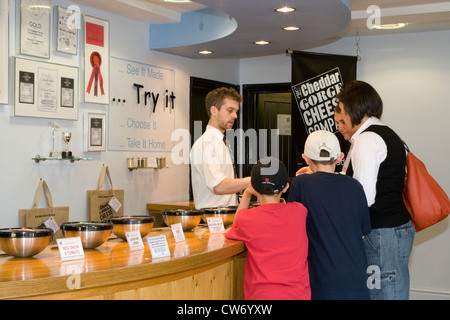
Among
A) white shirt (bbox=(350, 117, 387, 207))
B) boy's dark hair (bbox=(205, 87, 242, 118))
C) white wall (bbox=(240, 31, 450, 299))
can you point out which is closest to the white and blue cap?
white shirt (bbox=(350, 117, 387, 207))

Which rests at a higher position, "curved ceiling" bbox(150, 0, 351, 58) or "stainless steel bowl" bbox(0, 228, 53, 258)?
"curved ceiling" bbox(150, 0, 351, 58)

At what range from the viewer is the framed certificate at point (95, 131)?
15.3ft

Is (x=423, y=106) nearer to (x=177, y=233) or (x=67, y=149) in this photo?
(x=67, y=149)

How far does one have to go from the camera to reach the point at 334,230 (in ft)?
8.19

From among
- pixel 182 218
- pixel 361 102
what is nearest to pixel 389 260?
pixel 361 102

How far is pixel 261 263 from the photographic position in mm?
2432

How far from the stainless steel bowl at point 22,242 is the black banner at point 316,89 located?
4.21 metres

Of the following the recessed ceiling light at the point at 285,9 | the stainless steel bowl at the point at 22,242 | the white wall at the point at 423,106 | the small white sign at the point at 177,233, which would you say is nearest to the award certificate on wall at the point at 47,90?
the recessed ceiling light at the point at 285,9

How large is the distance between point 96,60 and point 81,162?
88 centimetres

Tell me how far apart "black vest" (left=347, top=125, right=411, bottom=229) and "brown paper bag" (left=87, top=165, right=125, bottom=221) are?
8.75 ft

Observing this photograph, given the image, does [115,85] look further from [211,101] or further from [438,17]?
[438,17]

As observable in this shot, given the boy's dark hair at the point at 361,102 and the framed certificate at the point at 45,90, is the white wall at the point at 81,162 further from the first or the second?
the boy's dark hair at the point at 361,102

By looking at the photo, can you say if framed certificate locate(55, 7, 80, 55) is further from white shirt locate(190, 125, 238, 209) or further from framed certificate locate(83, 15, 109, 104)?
white shirt locate(190, 125, 238, 209)

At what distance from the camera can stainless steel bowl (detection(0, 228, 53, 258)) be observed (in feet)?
7.09
